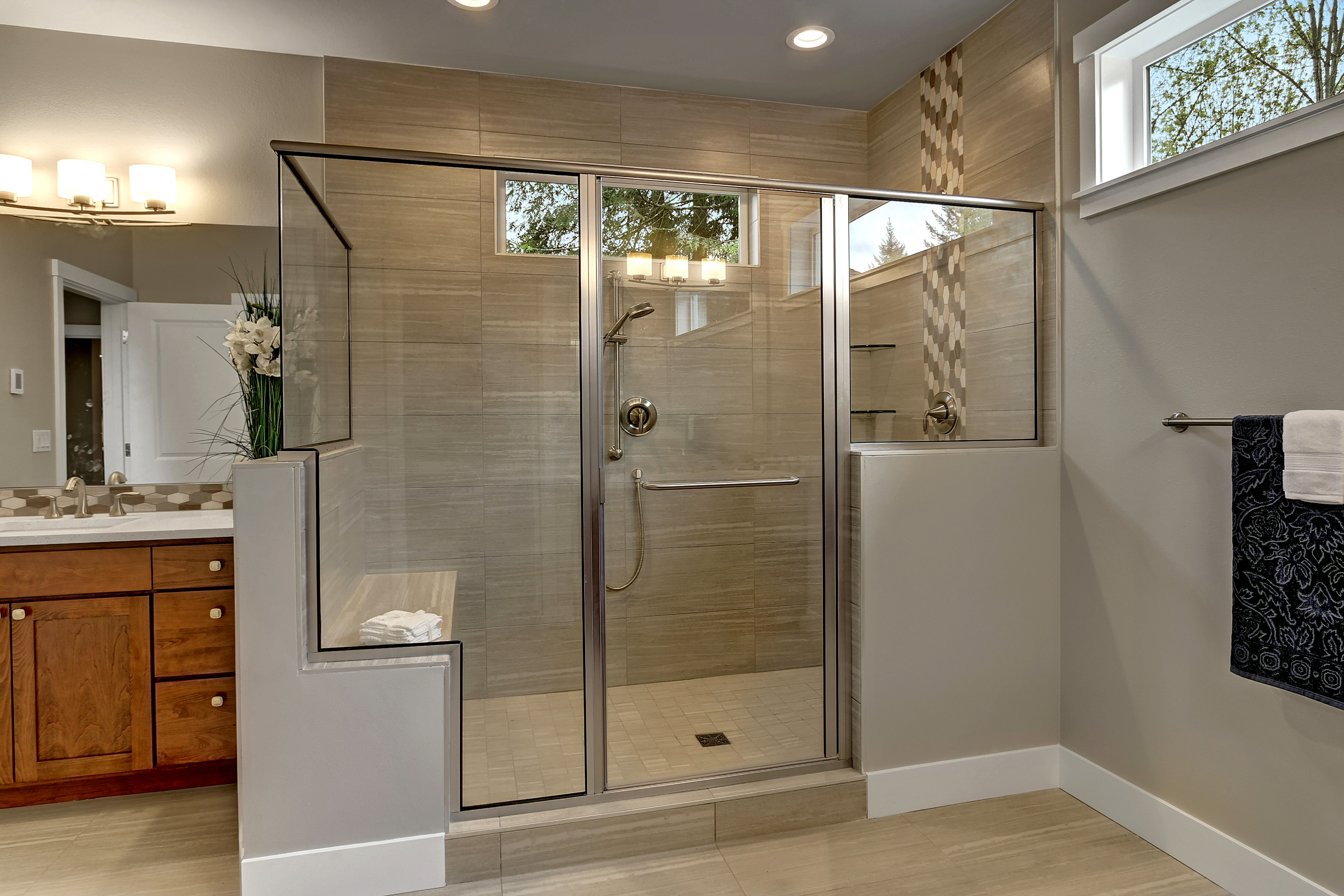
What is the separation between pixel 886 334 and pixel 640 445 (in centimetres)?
87

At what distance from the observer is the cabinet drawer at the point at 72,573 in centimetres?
234

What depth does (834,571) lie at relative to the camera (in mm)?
2414

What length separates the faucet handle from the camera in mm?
2820

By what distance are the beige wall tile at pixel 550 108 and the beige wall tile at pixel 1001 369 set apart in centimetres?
177

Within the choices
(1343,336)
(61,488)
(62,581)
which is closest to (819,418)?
(1343,336)

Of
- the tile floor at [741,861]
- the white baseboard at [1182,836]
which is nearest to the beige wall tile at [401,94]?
the tile floor at [741,861]

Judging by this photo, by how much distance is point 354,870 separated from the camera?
6.39 feet

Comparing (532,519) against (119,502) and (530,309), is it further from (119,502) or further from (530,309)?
(119,502)

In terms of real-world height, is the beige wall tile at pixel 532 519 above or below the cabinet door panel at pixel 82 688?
above

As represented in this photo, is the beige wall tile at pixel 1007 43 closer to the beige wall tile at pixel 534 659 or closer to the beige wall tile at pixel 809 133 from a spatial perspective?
the beige wall tile at pixel 809 133

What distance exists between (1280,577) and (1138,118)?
1407mm

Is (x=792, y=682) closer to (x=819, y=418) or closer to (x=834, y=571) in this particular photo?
(x=834, y=571)

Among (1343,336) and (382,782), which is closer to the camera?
(1343,336)

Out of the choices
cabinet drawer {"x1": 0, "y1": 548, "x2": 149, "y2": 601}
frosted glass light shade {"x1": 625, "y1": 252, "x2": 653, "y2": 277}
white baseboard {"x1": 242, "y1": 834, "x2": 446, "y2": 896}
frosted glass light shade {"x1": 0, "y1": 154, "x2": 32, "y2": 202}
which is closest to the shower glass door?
frosted glass light shade {"x1": 625, "y1": 252, "x2": 653, "y2": 277}
